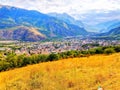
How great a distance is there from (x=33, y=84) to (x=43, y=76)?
0.94 metres

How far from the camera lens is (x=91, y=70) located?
1428cm

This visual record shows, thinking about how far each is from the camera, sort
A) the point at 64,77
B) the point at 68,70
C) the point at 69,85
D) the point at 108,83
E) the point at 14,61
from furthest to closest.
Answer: the point at 14,61, the point at 68,70, the point at 64,77, the point at 69,85, the point at 108,83

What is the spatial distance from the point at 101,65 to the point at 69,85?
3280 millimetres

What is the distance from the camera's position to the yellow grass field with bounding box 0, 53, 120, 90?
480 inches

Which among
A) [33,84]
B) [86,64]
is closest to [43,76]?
[33,84]

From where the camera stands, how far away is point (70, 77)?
13430 mm

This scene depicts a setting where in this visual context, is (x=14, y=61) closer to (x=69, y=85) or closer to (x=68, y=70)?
(x=68, y=70)

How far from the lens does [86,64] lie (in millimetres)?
15828

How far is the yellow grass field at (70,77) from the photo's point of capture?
12.2 m

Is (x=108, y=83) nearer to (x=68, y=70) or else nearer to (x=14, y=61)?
(x=68, y=70)

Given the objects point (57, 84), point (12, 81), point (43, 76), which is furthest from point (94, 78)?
point (12, 81)

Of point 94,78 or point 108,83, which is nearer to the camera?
point 108,83

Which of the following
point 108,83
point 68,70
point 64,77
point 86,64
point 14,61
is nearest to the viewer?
point 108,83

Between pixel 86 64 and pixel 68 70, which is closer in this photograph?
pixel 68 70
